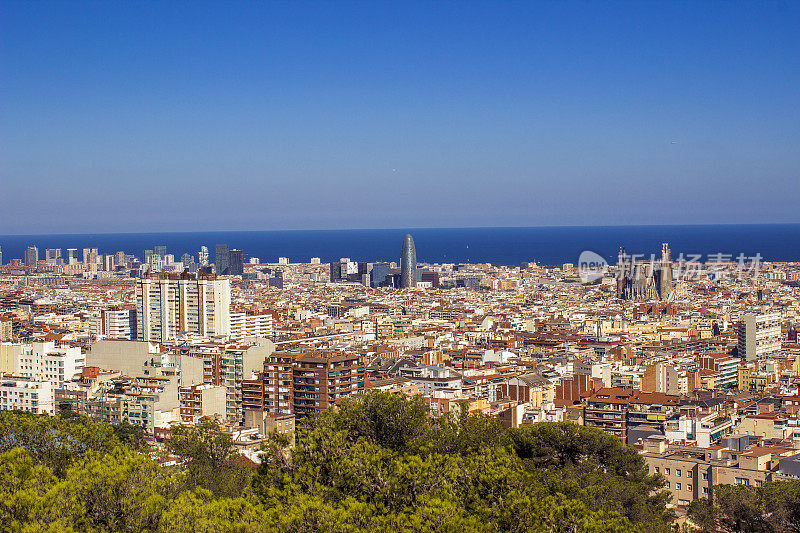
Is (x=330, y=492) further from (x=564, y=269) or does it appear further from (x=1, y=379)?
(x=564, y=269)

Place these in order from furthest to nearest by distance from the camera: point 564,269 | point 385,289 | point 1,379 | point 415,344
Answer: point 564,269 → point 385,289 → point 415,344 → point 1,379

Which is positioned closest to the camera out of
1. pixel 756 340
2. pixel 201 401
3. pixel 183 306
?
pixel 201 401

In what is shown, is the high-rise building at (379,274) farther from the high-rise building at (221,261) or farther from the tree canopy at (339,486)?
the tree canopy at (339,486)

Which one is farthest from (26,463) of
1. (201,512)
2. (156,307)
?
(156,307)

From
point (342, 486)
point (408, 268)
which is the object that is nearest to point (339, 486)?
point (342, 486)

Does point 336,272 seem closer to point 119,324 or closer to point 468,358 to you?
point 119,324

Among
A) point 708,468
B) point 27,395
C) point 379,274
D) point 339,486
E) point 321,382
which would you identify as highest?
point 339,486
